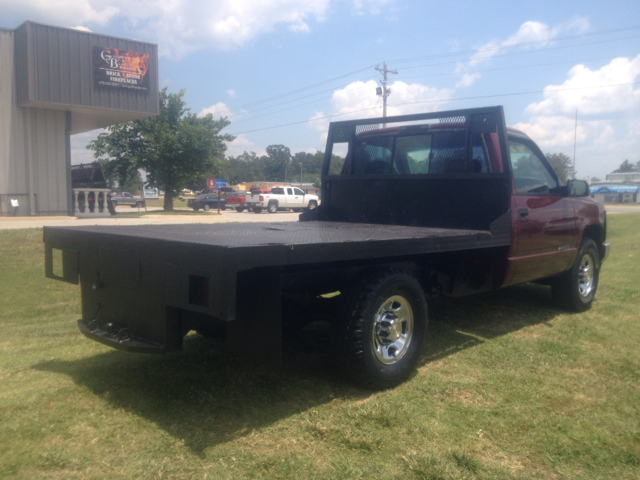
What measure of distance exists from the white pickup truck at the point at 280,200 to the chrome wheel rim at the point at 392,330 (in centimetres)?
3238

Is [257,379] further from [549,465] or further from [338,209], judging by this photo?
[338,209]

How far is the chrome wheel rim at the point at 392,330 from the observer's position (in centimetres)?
384

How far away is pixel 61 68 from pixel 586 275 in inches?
784

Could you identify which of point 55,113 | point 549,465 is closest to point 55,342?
point 549,465

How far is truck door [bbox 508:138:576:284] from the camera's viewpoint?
5.13 meters

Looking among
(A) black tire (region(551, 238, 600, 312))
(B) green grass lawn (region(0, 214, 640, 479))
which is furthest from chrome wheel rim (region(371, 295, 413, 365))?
(A) black tire (region(551, 238, 600, 312))

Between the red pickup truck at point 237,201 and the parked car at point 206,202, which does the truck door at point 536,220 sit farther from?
the parked car at point 206,202

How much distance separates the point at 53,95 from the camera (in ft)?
65.6

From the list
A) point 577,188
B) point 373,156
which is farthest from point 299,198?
point 577,188

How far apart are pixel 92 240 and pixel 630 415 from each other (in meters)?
3.79

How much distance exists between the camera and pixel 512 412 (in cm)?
351

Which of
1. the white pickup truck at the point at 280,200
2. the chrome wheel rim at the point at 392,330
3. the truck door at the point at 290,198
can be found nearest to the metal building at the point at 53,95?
the white pickup truck at the point at 280,200

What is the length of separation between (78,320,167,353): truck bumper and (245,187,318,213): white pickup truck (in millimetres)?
32463

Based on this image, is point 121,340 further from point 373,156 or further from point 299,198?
point 299,198
